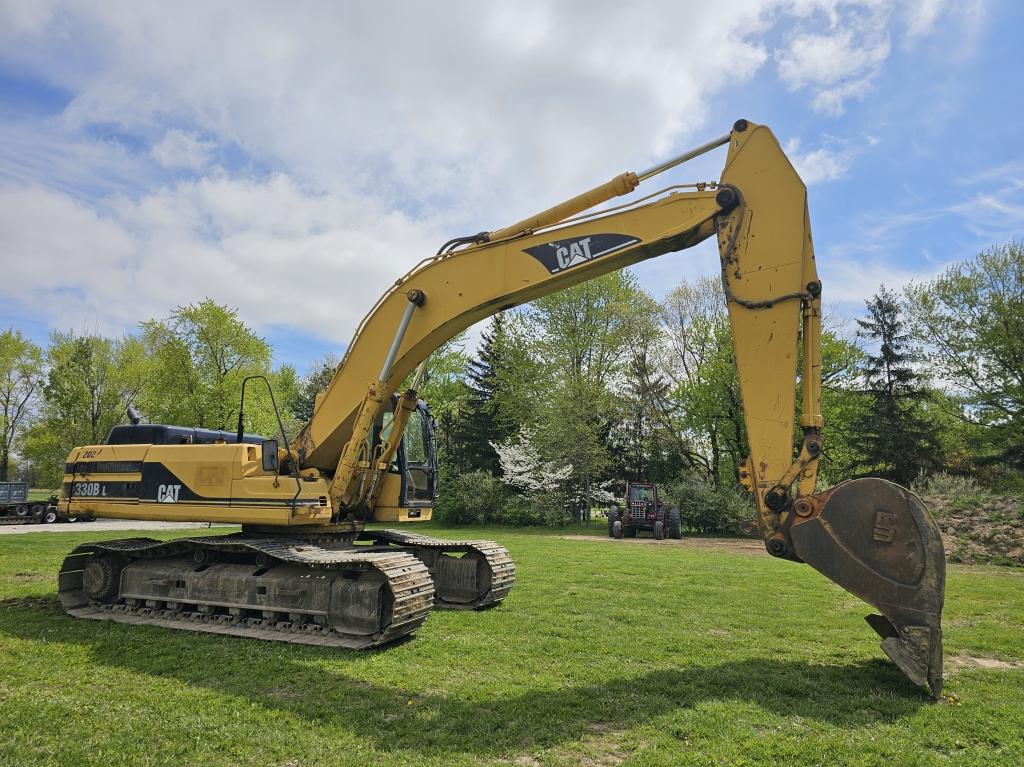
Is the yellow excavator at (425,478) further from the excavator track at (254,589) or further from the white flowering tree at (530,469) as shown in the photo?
the white flowering tree at (530,469)

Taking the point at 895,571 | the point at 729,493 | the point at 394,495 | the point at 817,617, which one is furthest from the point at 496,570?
the point at 729,493

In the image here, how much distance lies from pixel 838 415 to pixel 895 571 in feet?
102

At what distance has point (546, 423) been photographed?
106ft

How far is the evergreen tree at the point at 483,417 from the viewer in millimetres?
36562

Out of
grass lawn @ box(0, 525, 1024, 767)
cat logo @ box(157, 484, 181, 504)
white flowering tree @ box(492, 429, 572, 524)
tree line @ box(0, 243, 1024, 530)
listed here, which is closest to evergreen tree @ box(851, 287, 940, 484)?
tree line @ box(0, 243, 1024, 530)

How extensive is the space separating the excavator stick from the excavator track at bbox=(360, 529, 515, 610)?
14.9ft

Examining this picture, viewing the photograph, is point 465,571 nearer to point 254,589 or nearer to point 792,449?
point 254,589

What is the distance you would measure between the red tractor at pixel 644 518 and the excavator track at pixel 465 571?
15.8 metres

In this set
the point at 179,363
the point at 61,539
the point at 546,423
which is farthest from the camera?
the point at 179,363

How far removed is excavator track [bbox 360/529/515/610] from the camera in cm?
938

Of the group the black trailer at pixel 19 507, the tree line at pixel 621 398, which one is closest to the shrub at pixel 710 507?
the tree line at pixel 621 398

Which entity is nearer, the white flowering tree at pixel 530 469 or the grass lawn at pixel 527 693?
the grass lawn at pixel 527 693

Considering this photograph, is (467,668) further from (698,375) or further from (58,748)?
(698,375)

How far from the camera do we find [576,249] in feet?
23.5
